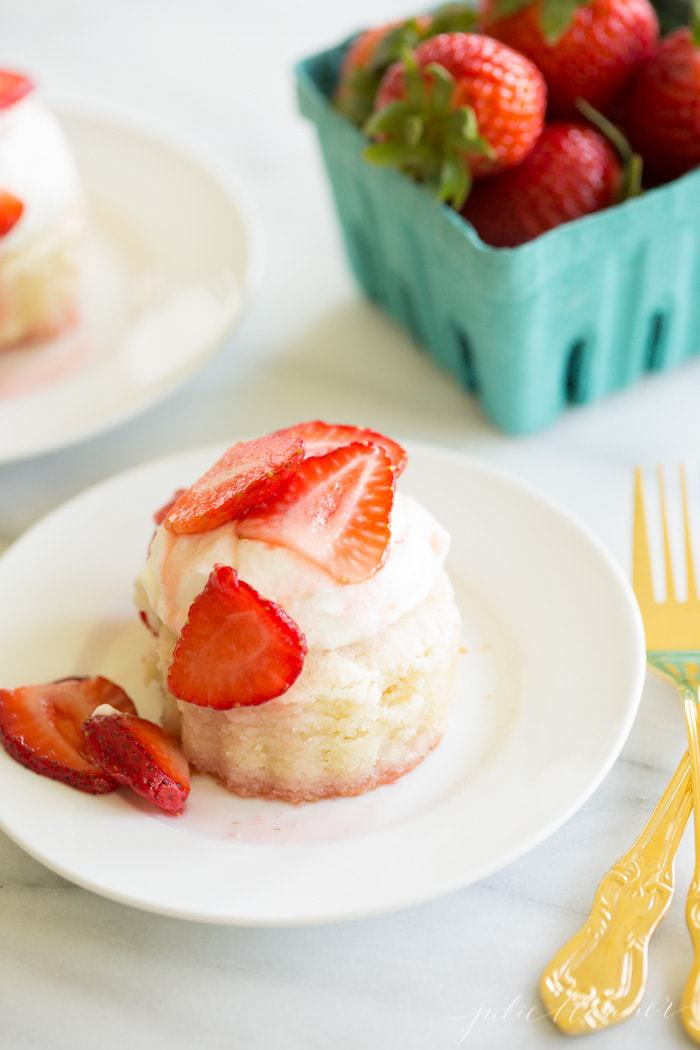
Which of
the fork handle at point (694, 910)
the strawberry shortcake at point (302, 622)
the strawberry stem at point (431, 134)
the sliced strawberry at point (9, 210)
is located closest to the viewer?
the fork handle at point (694, 910)

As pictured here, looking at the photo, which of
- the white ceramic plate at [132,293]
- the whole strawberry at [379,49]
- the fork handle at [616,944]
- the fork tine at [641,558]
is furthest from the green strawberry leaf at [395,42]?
the fork handle at [616,944]

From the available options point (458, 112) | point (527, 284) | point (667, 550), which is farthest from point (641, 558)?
point (458, 112)

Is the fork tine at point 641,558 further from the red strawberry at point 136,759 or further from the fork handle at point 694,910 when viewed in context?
the red strawberry at point 136,759

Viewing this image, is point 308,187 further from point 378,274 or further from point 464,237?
point 464,237

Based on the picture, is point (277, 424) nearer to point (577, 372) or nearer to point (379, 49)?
point (577, 372)

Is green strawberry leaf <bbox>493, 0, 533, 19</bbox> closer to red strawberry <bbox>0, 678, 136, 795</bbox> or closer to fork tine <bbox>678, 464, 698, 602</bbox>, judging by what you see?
fork tine <bbox>678, 464, 698, 602</bbox>

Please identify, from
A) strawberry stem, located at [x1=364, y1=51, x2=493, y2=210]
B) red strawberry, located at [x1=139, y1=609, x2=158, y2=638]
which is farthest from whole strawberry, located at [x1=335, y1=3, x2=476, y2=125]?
red strawberry, located at [x1=139, y1=609, x2=158, y2=638]

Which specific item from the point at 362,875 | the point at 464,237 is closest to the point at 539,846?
the point at 362,875
